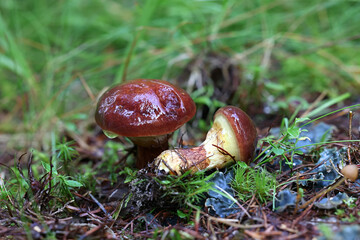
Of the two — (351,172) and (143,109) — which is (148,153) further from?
(351,172)

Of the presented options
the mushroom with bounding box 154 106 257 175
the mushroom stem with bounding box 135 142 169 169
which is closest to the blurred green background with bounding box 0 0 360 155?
the mushroom stem with bounding box 135 142 169 169

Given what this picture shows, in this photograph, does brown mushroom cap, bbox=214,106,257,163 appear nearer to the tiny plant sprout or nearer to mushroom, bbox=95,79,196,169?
mushroom, bbox=95,79,196,169

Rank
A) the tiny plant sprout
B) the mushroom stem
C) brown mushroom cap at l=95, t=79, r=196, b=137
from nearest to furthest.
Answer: the tiny plant sprout < brown mushroom cap at l=95, t=79, r=196, b=137 < the mushroom stem

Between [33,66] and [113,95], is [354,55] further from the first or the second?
[33,66]

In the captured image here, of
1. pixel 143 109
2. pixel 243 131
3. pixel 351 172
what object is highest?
pixel 143 109

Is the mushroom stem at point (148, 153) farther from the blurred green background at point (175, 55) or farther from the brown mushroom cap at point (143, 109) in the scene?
the blurred green background at point (175, 55)

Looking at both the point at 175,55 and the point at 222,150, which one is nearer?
the point at 222,150

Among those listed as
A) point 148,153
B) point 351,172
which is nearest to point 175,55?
point 148,153
